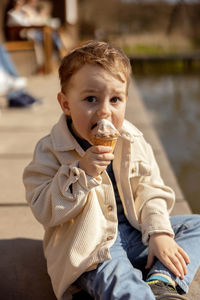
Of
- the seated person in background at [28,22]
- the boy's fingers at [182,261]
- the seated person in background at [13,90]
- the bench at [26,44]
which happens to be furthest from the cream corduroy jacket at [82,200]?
the seated person in background at [28,22]

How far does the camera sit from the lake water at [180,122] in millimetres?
3945

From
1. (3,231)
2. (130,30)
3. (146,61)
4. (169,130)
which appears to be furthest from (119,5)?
(3,231)

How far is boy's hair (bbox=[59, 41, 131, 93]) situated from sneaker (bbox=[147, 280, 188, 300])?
2.73 ft

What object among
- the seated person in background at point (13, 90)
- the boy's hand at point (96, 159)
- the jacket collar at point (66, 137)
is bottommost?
the seated person in background at point (13, 90)

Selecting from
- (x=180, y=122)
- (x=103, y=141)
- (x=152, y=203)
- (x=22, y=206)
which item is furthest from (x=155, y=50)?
(x=103, y=141)

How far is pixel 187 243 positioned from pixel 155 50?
62.2 ft

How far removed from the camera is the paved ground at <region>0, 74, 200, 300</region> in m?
2.04

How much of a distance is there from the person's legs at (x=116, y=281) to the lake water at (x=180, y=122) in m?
1.51

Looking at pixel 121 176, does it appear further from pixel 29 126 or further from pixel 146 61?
pixel 146 61

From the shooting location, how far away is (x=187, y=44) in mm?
21875

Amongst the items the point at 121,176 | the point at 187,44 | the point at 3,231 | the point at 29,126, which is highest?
the point at 121,176

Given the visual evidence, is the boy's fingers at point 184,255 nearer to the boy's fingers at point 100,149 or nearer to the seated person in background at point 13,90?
the boy's fingers at point 100,149

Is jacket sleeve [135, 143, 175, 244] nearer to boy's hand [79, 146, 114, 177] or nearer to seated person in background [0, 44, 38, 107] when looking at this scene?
boy's hand [79, 146, 114, 177]

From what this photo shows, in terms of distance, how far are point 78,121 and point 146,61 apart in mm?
14031
